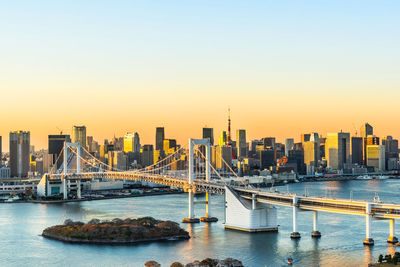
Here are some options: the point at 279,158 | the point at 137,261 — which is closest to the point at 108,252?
the point at 137,261

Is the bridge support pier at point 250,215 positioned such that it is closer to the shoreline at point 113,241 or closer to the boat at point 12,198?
the shoreline at point 113,241

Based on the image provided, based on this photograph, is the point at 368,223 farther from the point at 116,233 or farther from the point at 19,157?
the point at 19,157

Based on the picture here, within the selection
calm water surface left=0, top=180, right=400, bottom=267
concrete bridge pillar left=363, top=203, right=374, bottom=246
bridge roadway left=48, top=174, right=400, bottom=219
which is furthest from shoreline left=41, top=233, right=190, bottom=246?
concrete bridge pillar left=363, top=203, right=374, bottom=246

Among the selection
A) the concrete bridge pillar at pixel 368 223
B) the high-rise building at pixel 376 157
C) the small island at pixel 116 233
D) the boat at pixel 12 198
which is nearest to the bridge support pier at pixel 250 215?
the small island at pixel 116 233

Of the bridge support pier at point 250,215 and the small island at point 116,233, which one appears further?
the bridge support pier at point 250,215

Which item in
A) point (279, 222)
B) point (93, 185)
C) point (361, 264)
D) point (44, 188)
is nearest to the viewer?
point (361, 264)

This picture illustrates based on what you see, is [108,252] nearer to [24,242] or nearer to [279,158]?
[24,242]
